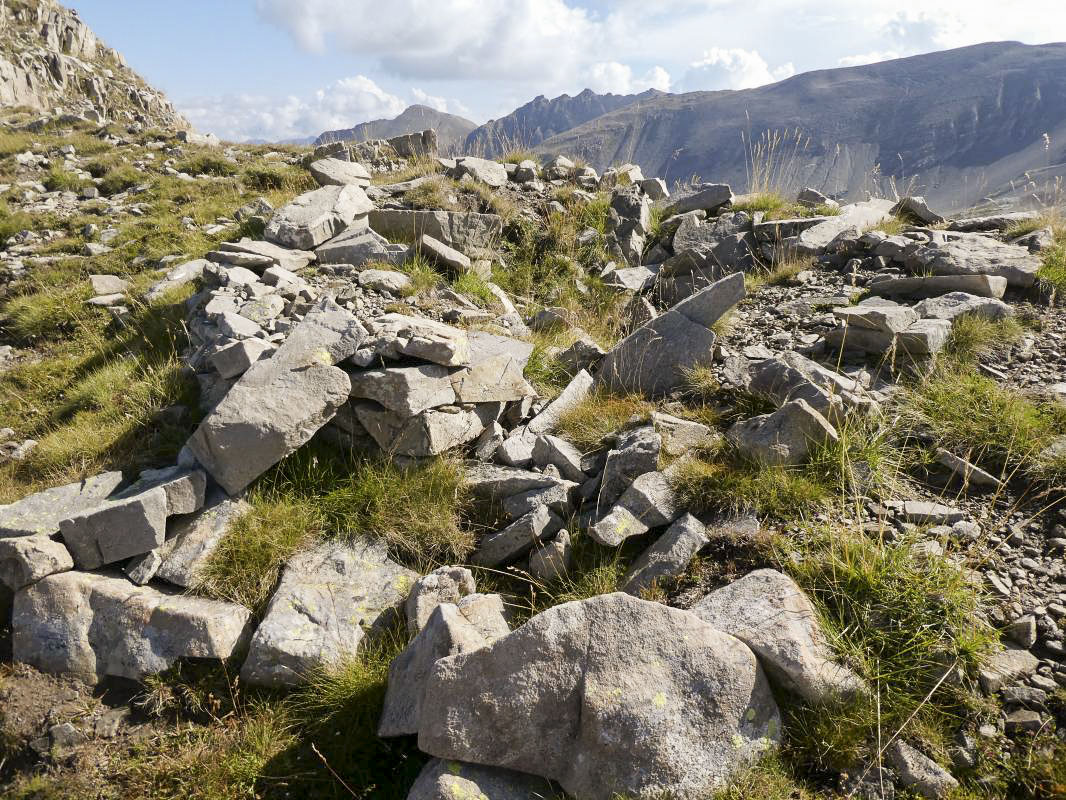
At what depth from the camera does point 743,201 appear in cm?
1198

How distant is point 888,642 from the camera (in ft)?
12.1

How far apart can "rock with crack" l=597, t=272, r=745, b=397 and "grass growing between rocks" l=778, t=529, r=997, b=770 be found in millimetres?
2808

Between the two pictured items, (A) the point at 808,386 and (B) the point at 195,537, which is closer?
(B) the point at 195,537

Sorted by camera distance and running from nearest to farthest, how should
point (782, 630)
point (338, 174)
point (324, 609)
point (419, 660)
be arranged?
point (782, 630), point (419, 660), point (324, 609), point (338, 174)

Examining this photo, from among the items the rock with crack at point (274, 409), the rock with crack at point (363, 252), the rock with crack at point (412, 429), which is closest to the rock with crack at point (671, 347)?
the rock with crack at point (412, 429)

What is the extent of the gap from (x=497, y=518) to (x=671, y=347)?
9.64ft

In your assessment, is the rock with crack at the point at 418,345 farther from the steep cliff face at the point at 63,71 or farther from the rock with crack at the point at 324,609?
the steep cliff face at the point at 63,71

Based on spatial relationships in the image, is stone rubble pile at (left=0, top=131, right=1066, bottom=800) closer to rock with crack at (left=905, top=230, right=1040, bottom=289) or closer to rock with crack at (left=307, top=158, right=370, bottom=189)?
rock with crack at (left=905, top=230, right=1040, bottom=289)

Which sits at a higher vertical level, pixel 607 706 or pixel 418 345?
pixel 418 345

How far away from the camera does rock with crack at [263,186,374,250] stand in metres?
9.21

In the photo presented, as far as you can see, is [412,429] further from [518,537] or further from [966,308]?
[966,308]

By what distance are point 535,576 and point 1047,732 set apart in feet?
10.7

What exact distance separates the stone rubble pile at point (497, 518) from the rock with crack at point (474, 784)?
14 millimetres

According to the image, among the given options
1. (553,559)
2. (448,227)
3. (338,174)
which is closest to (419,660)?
(553,559)
